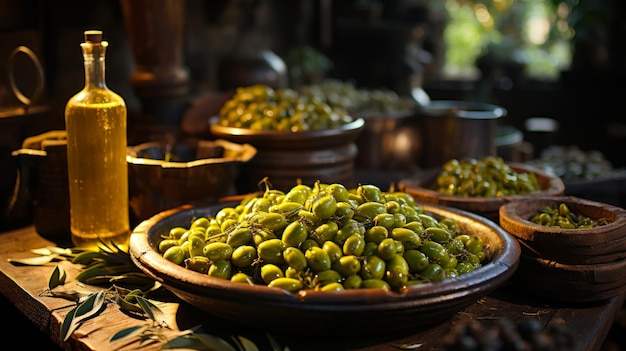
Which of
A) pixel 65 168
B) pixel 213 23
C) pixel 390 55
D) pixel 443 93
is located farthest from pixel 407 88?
pixel 65 168

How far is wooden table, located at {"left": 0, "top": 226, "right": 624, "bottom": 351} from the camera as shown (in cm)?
160

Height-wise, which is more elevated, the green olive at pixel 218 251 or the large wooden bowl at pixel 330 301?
the green olive at pixel 218 251

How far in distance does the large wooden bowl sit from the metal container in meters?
1.60

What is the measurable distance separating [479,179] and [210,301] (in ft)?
3.79

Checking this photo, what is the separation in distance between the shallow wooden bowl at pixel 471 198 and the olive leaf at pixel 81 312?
1064 mm

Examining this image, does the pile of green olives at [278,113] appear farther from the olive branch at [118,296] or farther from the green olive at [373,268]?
the green olive at [373,268]

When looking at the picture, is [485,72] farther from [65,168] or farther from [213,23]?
[65,168]

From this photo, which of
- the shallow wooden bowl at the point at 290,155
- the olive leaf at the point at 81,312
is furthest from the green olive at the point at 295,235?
the shallow wooden bowl at the point at 290,155

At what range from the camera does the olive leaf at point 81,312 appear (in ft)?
5.48

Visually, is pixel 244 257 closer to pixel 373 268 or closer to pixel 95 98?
pixel 373 268

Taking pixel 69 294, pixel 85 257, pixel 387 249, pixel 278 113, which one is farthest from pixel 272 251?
pixel 278 113

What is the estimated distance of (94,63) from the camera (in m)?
2.15

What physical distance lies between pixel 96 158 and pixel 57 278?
0.39 m

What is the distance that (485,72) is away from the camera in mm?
6988
